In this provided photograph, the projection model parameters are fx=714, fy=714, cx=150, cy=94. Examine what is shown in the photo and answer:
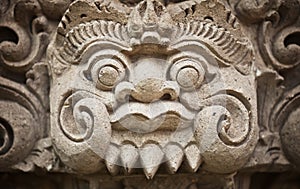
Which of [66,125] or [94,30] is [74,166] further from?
[94,30]

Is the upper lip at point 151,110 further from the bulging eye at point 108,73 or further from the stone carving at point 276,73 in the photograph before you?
the stone carving at point 276,73

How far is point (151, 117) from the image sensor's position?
1.40 metres

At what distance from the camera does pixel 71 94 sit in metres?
1.46

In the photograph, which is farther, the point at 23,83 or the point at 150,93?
the point at 23,83

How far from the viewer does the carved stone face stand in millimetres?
1410

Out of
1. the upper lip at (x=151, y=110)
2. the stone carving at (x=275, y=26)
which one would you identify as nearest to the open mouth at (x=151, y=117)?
the upper lip at (x=151, y=110)

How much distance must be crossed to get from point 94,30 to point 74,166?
28cm

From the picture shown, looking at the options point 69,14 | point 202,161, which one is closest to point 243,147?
point 202,161

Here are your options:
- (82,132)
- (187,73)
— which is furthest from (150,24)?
(82,132)

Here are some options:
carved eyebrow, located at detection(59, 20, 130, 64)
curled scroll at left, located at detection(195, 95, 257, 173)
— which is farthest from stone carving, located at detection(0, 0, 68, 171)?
curled scroll at left, located at detection(195, 95, 257, 173)

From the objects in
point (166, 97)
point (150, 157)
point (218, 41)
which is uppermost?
point (218, 41)

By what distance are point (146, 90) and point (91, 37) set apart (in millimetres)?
166

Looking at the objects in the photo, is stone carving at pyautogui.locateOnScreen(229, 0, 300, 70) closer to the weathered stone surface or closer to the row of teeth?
the weathered stone surface

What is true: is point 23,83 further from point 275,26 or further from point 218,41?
point 275,26
